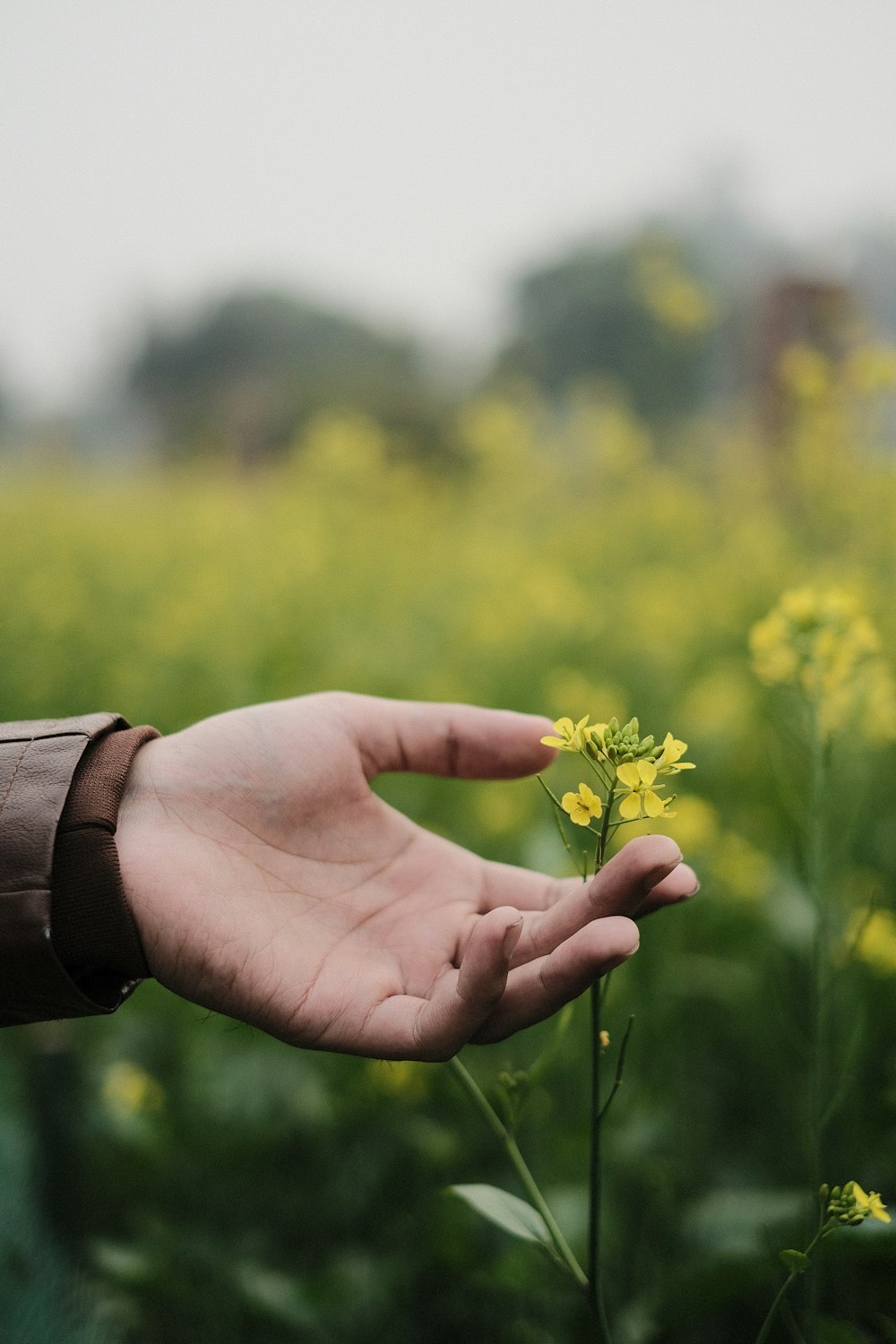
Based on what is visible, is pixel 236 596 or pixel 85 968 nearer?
pixel 85 968

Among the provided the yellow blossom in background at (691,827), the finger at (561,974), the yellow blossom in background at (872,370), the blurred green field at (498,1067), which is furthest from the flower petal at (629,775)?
the yellow blossom in background at (872,370)

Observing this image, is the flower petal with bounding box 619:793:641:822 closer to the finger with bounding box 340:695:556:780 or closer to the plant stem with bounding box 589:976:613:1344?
the plant stem with bounding box 589:976:613:1344

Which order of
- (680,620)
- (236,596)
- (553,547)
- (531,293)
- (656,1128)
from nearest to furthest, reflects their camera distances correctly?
1. (656,1128)
2. (680,620)
3. (236,596)
4. (553,547)
5. (531,293)

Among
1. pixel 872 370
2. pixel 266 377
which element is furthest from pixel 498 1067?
pixel 266 377

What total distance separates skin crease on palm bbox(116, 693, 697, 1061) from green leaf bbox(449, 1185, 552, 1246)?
14cm

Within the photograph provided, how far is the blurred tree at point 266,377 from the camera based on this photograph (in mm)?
11289

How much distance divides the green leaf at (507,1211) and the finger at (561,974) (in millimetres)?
137

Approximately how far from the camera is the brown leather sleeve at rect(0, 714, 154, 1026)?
3.06ft

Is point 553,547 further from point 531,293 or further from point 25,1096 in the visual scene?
point 531,293

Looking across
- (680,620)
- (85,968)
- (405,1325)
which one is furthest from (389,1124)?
(680,620)

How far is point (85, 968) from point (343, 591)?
289 cm

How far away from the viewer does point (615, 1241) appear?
1501 millimetres

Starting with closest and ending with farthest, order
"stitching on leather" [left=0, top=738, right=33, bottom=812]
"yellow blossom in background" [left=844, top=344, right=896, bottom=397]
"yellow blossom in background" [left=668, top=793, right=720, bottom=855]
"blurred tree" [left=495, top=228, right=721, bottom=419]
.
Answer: "stitching on leather" [left=0, top=738, right=33, bottom=812] < "yellow blossom in background" [left=668, top=793, right=720, bottom=855] < "yellow blossom in background" [left=844, top=344, right=896, bottom=397] < "blurred tree" [left=495, top=228, right=721, bottom=419]

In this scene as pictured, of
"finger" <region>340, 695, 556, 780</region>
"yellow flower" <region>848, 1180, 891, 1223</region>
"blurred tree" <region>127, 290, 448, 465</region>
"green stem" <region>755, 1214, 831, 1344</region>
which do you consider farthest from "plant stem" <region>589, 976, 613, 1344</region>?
"blurred tree" <region>127, 290, 448, 465</region>
